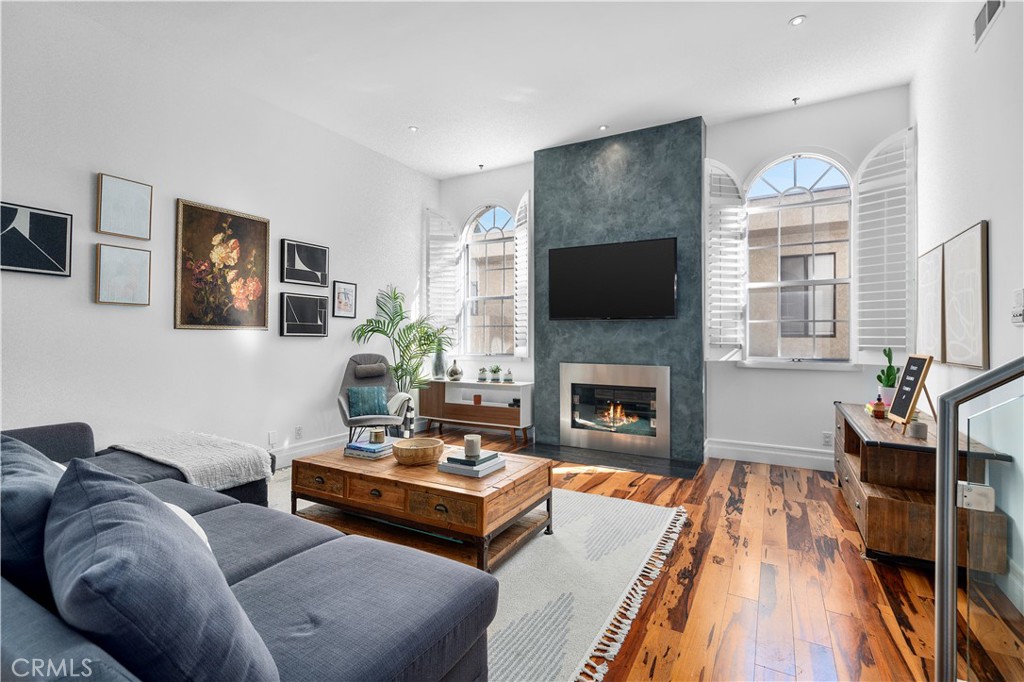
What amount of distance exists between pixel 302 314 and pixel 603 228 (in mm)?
2905

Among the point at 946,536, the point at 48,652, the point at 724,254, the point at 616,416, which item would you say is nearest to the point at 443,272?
the point at 616,416

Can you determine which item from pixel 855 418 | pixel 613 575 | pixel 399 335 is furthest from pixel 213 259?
pixel 855 418

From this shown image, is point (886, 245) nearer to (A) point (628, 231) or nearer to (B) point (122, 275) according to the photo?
(A) point (628, 231)

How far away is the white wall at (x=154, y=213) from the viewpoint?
274 cm

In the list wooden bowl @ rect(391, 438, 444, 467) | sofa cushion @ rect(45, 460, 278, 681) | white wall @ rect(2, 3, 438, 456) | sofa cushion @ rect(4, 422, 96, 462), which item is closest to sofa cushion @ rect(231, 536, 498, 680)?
sofa cushion @ rect(45, 460, 278, 681)

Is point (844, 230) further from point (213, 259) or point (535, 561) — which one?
point (213, 259)

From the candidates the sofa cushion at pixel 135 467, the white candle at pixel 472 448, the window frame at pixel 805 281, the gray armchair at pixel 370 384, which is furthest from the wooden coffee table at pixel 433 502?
the window frame at pixel 805 281

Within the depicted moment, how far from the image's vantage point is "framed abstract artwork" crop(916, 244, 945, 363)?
300cm

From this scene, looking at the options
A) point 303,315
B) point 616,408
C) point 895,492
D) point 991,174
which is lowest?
point 895,492

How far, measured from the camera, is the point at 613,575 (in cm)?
235

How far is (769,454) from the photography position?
4277mm

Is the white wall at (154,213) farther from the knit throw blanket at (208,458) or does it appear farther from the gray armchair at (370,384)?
the knit throw blanket at (208,458)

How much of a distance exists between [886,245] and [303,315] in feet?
15.6

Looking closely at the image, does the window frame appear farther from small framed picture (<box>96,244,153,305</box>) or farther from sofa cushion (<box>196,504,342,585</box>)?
small framed picture (<box>96,244,153,305</box>)
